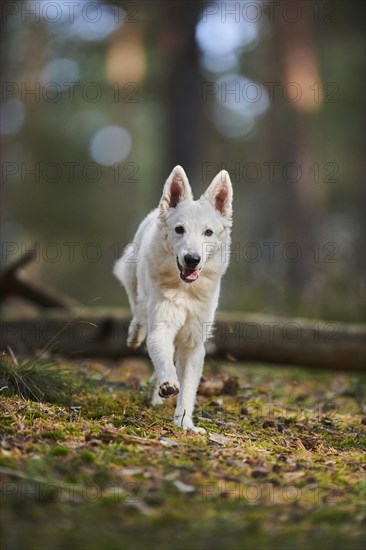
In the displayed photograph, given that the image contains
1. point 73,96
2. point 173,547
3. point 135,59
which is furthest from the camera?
point 73,96

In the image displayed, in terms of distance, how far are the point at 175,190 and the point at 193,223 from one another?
1.56 ft

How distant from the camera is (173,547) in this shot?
3596mm

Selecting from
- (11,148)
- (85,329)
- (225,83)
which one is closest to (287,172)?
(225,83)

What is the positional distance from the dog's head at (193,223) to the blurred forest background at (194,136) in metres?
5.52

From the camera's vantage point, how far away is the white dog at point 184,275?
19.7 ft

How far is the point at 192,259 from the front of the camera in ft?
19.1

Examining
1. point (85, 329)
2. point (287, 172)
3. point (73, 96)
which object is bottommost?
point (85, 329)

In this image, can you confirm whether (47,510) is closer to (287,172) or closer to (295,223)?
(295,223)

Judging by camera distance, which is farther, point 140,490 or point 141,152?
point 141,152

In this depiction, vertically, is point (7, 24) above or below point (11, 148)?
above

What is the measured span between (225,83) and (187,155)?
21.7 feet

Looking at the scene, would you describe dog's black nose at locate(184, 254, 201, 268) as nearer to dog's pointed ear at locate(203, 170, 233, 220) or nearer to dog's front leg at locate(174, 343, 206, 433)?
dog's pointed ear at locate(203, 170, 233, 220)

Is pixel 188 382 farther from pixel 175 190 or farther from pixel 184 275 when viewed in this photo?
pixel 175 190

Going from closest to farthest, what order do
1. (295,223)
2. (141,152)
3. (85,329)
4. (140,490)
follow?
1. (140,490)
2. (85,329)
3. (295,223)
4. (141,152)
